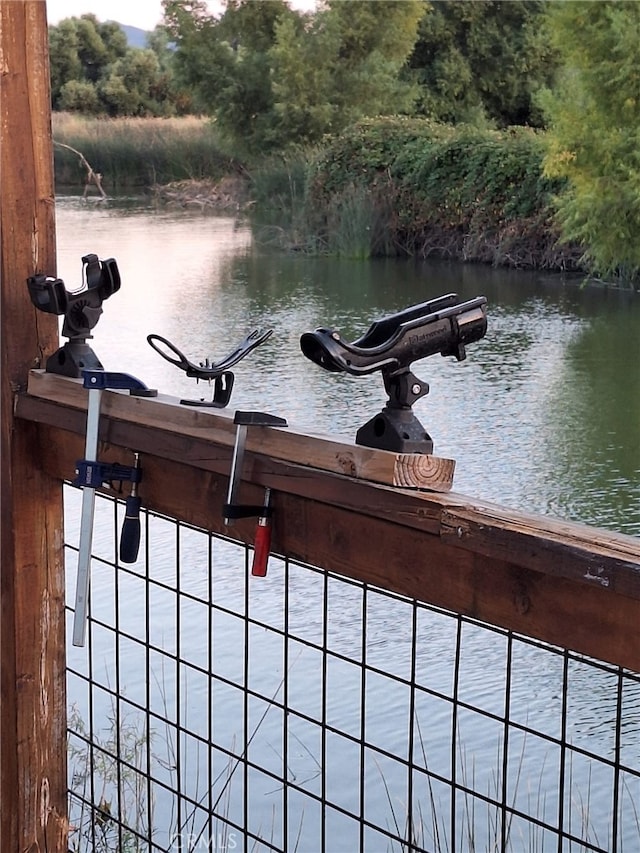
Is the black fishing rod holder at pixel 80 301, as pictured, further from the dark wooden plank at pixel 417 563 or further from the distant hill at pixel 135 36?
the distant hill at pixel 135 36

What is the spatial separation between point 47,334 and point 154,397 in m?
0.28

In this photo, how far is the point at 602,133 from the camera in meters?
7.32

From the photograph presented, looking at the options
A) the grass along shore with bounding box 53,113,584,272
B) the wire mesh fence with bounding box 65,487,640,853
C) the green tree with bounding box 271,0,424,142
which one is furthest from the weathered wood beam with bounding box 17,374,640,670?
the green tree with bounding box 271,0,424,142

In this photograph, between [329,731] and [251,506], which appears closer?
[251,506]

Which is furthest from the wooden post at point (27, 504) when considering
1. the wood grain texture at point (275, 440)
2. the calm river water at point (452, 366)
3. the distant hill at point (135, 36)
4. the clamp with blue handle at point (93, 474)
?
the distant hill at point (135, 36)

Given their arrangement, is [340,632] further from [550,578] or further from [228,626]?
[550,578]

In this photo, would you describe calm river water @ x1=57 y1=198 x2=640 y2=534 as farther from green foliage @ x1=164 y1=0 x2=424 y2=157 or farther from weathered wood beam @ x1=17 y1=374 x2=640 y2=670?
green foliage @ x1=164 y1=0 x2=424 y2=157

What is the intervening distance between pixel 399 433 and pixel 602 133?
661cm

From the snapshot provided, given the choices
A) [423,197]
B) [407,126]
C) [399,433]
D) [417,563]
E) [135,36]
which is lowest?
[423,197]

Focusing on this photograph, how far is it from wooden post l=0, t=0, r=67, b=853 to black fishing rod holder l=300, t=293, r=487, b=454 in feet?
1.89

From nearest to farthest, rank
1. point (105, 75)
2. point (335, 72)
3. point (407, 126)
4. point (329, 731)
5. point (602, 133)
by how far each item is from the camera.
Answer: point (329, 731)
point (602, 133)
point (407, 126)
point (335, 72)
point (105, 75)

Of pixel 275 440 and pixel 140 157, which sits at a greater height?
pixel 275 440

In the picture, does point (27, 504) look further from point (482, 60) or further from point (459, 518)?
point (482, 60)

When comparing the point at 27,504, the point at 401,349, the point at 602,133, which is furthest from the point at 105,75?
the point at 401,349
